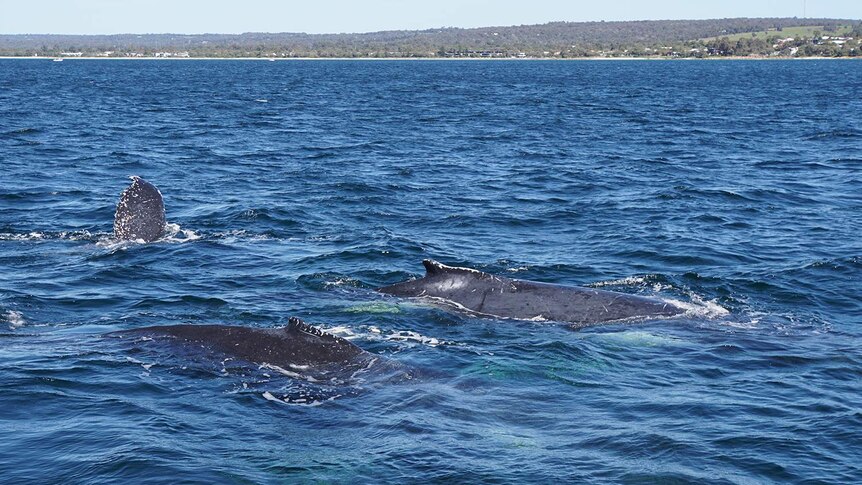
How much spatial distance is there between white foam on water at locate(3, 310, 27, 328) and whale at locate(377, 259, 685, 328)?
5.93 m

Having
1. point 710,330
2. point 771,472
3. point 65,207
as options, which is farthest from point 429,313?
point 65,207

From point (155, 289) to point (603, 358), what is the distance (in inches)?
329

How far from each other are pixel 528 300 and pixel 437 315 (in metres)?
1.44

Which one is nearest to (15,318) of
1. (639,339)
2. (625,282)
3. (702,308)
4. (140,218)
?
(140,218)

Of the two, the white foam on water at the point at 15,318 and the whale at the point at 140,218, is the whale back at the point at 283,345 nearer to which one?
the white foam on water at the point at 15,318

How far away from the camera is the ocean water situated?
11.2m

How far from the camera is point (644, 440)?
11.6m

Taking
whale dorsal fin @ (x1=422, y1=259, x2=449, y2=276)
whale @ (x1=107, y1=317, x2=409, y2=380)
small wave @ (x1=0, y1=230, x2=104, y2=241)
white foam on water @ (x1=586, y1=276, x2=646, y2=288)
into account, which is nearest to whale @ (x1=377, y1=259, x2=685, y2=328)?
whale dorsal fin @ (x1=422, y1=259, x2=449, y2=276)

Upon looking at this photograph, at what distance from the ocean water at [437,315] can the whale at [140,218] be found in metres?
0.51

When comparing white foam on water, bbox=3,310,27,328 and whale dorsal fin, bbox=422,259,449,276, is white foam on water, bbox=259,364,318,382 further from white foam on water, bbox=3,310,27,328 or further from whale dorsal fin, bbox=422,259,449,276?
white foam on water, bbox=3,310,27,328

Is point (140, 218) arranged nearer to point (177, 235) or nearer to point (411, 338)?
point (177, 235)

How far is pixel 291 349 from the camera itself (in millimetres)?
12883

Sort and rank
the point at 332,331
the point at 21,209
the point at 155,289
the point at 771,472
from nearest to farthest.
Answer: the point at 771,472 → the point at 332,331 → the point at 155,289 → the point at 21,209

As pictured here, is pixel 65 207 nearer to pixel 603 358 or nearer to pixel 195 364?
pixel 195 364
